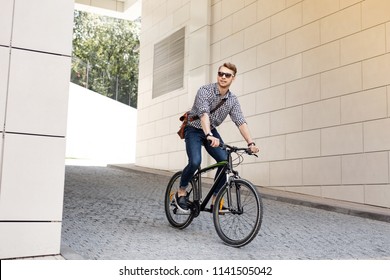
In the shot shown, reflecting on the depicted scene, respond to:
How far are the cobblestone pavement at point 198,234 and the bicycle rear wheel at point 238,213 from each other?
0.43ft

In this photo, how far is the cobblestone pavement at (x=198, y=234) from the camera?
16.0 feet

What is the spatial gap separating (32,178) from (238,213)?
78.2 inches

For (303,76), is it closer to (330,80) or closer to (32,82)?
(330,80)

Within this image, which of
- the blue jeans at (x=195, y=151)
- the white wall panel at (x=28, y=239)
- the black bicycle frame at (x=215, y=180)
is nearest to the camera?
the white wall panel at (x=28, y=239)

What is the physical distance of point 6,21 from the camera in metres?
4.43

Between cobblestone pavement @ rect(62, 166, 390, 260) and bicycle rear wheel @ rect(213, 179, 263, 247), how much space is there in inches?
5.2

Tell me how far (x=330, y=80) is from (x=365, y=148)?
1546mm

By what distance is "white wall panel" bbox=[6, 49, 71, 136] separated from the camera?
4461 millimetres

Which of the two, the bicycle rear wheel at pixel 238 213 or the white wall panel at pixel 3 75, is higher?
the white wall panel at pixel 3 75

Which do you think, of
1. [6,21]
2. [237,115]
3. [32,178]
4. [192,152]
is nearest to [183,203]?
[192,152]

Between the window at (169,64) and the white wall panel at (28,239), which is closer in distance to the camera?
the white wall panel at (28,239)

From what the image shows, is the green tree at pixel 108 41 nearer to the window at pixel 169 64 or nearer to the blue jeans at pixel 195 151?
the window at pixel 169 64

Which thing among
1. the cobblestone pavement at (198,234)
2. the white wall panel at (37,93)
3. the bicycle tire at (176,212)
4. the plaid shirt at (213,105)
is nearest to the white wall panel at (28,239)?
the cobblestone pavement at (198,234)

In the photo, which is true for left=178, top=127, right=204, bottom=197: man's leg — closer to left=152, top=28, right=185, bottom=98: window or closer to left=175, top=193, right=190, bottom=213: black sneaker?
left=175, top=193, right=190, bottom=213: black sneaker
